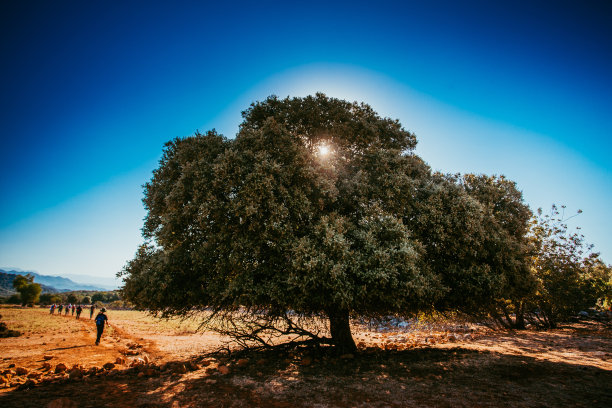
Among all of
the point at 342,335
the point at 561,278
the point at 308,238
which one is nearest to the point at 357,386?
the point at 342,335

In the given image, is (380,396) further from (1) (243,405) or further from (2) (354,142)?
(2) (354,142)

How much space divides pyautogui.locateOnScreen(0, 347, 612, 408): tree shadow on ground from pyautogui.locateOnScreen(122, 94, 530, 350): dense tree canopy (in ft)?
7.11

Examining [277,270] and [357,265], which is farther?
[277,270]

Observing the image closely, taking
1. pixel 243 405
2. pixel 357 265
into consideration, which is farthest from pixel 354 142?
pixel 243 405

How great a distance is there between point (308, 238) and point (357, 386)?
4.93 meters

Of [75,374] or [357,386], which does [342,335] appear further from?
[75,374]

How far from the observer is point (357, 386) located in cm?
810

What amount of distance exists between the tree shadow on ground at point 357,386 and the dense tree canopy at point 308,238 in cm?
217

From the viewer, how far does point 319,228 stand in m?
9.90

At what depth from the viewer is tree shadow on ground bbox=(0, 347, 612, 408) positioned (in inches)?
266

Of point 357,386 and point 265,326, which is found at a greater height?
point 265,326

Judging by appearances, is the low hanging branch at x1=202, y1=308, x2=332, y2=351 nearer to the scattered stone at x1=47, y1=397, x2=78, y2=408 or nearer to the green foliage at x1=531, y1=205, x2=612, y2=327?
the scattered stone at x1=47, y1=397, x2=78, y2=408

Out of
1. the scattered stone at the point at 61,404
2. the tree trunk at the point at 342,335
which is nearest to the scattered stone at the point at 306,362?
the tree trunk at the point at 342,335

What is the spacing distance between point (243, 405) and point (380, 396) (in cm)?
372
